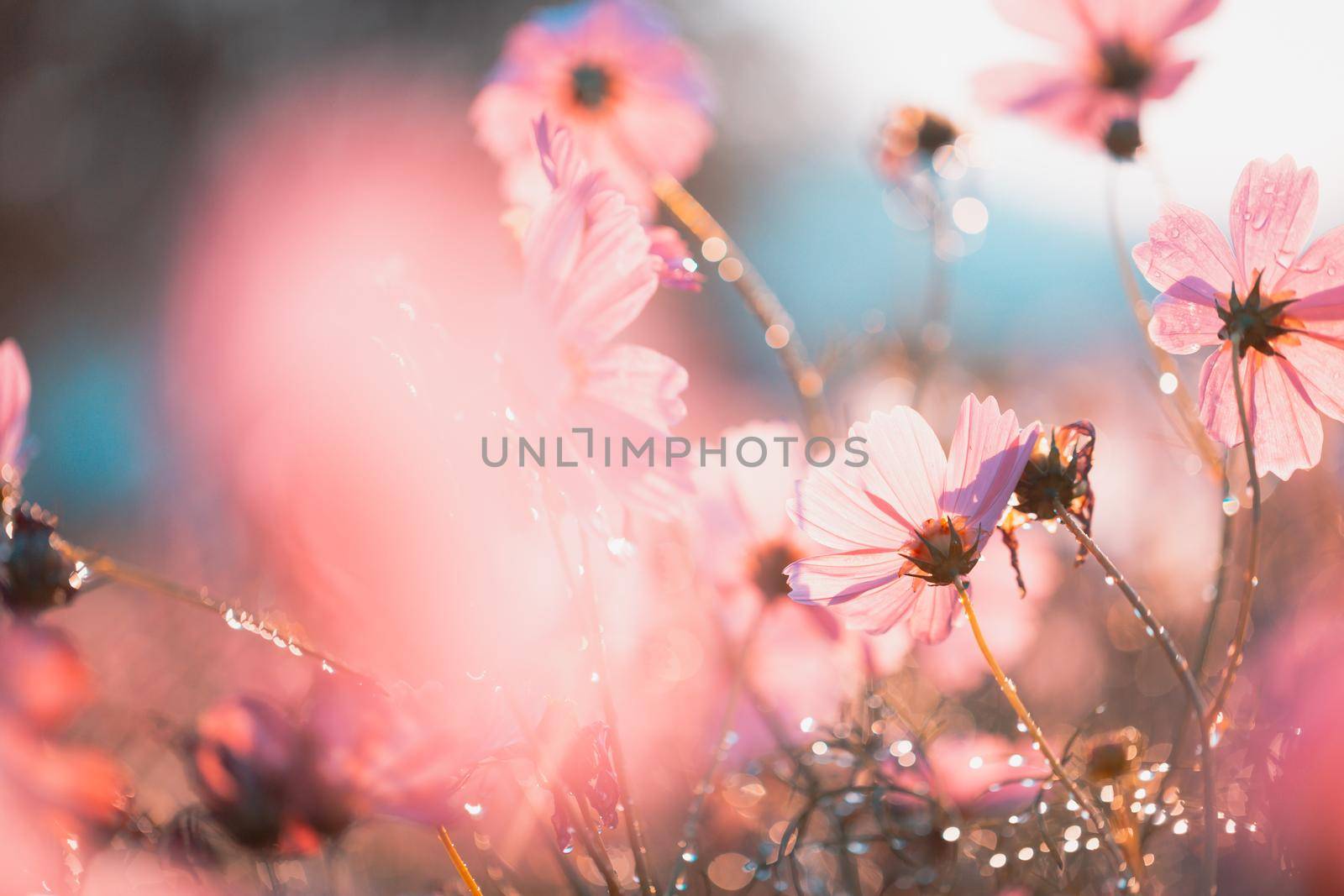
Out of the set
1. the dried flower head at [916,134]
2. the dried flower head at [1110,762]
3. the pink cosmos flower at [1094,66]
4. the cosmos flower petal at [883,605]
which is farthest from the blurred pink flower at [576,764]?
the dried flower head at [916,134]

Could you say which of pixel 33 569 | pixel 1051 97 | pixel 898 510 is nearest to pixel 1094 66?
pixel 1051 97

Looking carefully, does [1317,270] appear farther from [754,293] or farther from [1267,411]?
[754,293]

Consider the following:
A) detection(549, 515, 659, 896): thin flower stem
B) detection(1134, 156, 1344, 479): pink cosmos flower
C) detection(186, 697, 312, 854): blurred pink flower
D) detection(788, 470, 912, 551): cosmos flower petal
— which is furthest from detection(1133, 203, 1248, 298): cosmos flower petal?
detection(186, 697, 312, 854): blurred pink flower

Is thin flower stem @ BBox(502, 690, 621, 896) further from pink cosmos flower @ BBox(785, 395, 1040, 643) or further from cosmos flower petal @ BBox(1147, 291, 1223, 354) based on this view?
cosmos flower petal @ BBox(1147, 291, 1223, 354)

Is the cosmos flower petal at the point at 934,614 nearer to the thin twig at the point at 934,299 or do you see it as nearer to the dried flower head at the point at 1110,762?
the dried flower head at the point at 1110,762

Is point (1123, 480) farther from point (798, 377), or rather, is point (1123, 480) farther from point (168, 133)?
point (168, 133)

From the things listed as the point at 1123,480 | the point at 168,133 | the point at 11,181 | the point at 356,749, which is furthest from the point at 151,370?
the point at 356,749
